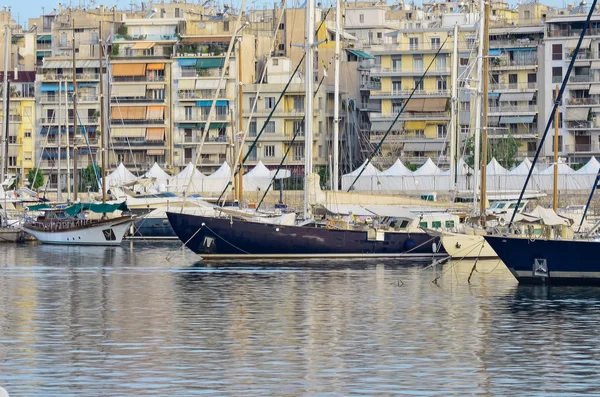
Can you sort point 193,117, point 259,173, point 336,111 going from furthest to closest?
1. point 193,117
2. point 259,173
3. point 336,111

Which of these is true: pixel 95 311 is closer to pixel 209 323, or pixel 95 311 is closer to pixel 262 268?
pixel 209 323

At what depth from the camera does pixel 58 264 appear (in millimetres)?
64688

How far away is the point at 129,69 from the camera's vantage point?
13362cm

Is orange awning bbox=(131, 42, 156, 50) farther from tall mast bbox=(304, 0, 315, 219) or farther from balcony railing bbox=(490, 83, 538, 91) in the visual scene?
tall mast bbox=(304, 0, 315, 219)

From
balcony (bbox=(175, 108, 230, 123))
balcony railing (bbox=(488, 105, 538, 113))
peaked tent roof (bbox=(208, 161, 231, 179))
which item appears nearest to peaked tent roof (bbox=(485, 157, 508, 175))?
peaked tent roof (bbox=(208, 161, 231, 179))

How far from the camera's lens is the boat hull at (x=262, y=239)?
205 ft

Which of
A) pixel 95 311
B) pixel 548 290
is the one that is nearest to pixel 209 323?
pixel 95 311

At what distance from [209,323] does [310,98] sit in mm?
23095

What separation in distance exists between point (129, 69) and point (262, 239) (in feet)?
241

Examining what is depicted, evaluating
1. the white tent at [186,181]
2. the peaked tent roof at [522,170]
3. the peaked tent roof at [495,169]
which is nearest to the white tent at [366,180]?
the peaked tent roof at [495,169]

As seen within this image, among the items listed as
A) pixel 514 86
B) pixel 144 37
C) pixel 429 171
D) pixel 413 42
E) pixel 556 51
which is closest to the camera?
pixel 429 171

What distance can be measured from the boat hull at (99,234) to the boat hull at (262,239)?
17685 millimetres

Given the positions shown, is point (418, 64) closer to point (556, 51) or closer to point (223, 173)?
point (556, 51)

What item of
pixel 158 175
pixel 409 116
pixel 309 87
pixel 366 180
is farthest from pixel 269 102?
pixel 309 87
